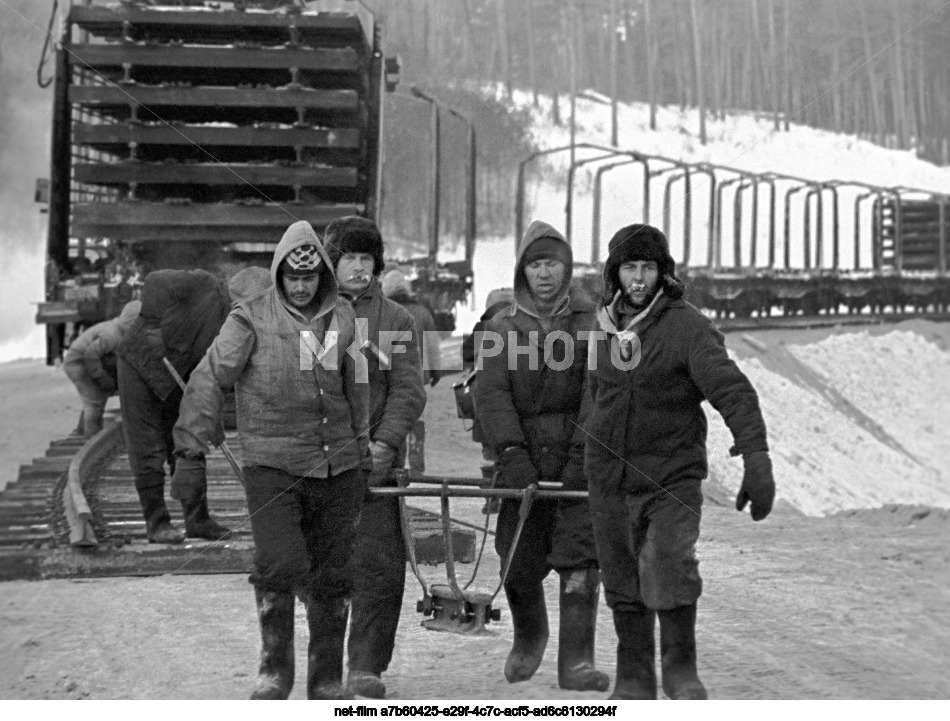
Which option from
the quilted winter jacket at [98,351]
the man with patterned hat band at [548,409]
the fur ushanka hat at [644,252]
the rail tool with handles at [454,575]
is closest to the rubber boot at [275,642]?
the rail tool with handles at [454,575]

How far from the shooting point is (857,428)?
2477 cm

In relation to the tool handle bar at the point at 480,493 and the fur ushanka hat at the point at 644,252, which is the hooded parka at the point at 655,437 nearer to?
the fur ushanka hat at the point at 644,252

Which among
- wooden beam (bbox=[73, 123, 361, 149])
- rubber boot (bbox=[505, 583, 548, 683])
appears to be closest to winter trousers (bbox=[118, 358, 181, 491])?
rubber boot (bbox=[505, 583, 548, 683])

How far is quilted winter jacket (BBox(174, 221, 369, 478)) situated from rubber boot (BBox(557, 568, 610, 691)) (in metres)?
0.81

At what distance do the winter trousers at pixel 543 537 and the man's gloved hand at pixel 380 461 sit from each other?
15.0 inches

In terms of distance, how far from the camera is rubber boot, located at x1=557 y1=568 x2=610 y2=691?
4809 millimetres

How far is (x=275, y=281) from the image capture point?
4602mm

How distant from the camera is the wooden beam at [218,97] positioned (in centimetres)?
1220

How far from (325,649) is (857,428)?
21.0 m

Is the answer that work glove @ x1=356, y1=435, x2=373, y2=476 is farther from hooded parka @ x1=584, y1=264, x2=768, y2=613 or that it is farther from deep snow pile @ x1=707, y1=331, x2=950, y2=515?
deep snow pile @ x1=707, y1=331, x2=950, y2=515

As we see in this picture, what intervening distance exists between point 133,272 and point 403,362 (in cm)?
784

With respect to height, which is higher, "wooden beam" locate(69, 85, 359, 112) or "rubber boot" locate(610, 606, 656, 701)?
"wooden beam" locate(69, 85, 359, 112)

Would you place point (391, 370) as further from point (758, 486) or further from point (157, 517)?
Answer: point (157, 517)

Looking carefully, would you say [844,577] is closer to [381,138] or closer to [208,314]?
[208,314]
